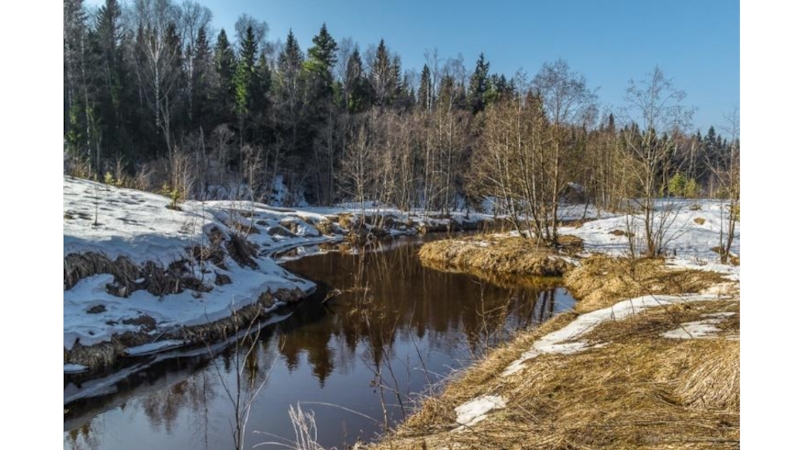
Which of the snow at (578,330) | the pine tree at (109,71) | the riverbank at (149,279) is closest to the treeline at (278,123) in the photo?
the pine tree at (109,71)

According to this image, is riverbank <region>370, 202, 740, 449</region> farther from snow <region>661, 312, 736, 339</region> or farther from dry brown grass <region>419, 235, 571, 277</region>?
dry brown grass <region>419, 235, 571, 277</region>

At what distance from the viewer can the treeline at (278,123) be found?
2103 cm

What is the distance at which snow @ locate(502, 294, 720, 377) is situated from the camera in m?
4.65

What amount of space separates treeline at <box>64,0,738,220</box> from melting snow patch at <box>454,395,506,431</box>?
38.9 ft

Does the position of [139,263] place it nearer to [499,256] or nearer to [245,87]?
[499,256]

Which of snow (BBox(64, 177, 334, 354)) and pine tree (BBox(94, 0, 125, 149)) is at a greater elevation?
pine tree (BBox(94, 0, 125, 149))

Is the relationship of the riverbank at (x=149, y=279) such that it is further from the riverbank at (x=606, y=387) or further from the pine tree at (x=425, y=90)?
the pine tree at (x=425, y=90)

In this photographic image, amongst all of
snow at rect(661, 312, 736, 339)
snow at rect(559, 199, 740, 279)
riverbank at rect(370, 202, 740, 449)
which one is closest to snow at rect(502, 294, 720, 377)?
riverbank at rect(370, 202, 740, 449)

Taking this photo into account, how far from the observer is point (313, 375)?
5.97 metres

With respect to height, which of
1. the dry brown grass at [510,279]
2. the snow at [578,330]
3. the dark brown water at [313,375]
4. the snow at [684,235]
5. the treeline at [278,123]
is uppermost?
the treeline at [278,123]

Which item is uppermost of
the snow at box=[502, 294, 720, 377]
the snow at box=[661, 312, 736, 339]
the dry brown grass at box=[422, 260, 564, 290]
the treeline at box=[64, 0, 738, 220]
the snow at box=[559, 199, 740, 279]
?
the treeline at box=[64, 0, 738, 220]

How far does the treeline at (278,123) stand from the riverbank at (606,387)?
10.2 metres

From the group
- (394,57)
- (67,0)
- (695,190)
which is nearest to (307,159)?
(394,57)
